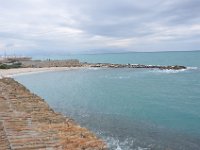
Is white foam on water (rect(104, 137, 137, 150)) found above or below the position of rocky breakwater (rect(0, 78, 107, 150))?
below

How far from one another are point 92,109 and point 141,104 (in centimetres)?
727

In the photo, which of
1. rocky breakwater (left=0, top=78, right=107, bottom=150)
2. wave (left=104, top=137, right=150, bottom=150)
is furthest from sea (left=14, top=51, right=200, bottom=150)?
rocky breakwater (left=0, top=78, right=107, bottom=150)

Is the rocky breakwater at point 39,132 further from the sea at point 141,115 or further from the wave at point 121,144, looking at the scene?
the sea at point 141,115

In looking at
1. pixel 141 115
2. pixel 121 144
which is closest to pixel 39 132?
pixel 121 144

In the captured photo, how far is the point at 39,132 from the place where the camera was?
16.5 metres

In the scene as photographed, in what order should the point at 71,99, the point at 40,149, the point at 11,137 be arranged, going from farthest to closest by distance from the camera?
the point at 71,99 → the point at 11,137 → the point at 40,149

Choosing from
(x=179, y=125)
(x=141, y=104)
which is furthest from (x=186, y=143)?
(x=141, y=104)

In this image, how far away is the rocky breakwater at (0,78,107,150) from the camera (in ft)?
47.3

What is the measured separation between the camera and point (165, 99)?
43.6m

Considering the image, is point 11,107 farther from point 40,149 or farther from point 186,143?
point 186,143

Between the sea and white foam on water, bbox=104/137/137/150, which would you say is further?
the sea

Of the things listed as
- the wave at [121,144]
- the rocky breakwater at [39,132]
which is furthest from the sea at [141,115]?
the rocky breakwater at [39,132]

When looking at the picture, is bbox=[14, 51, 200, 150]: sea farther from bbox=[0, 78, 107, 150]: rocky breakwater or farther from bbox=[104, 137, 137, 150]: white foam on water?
bbox=[0, 78, 107, 150]: rocky breakwater

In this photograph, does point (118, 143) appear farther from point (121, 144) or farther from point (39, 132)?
point (39, 132)
